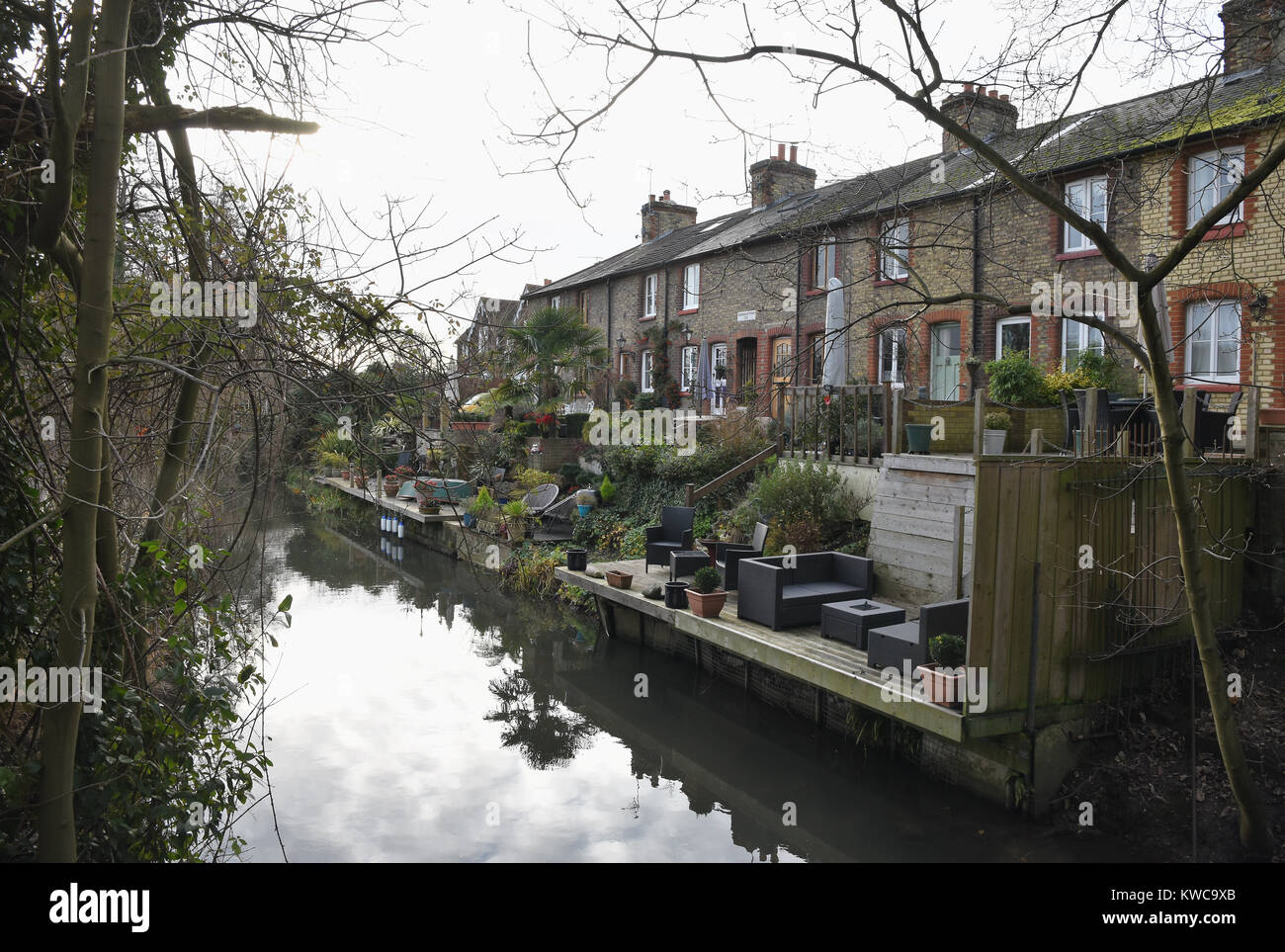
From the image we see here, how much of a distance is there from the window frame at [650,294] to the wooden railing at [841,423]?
479 inches

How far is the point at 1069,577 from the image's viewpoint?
6.25 metres

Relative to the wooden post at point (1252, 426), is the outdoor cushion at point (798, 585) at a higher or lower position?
lower

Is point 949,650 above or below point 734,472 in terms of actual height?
below

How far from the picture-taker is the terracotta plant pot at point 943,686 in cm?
601

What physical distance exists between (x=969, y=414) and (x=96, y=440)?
10.1 metres

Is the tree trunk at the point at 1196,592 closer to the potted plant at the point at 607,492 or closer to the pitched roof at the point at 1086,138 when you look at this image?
the pitched roof at the point at 1086,138

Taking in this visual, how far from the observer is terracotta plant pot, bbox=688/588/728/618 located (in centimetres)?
902

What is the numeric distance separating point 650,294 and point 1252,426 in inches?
706

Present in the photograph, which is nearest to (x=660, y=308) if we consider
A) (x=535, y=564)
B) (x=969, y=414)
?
(x=535, y=564)

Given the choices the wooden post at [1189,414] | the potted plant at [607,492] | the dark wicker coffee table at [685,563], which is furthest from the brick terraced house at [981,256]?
the potted plant at [607,492]

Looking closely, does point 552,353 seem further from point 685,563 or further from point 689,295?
point 685,563

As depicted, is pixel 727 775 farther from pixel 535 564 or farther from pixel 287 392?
pixel 535 564

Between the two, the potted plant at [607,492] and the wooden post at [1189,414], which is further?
the potted plant at [607,492]

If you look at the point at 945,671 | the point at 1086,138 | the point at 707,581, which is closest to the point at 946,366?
the point at 707,581
